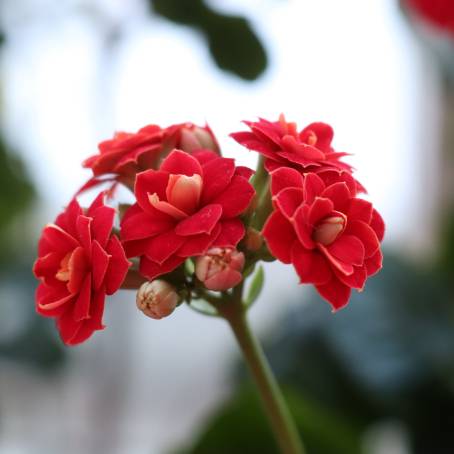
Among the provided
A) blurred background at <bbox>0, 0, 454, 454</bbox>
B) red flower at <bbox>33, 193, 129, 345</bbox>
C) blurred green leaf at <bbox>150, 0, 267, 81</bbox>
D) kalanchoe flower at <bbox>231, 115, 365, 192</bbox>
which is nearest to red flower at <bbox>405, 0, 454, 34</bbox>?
blurred background at <bbox>0, 0, 454, 454</bbox>

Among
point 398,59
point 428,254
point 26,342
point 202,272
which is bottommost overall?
point 26,342

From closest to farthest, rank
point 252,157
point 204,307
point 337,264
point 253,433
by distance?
point 337,264 → point 204,307 → point 252,157 → point 253,433

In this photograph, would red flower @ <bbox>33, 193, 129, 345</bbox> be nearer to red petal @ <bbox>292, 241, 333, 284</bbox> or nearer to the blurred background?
red petal @ <bbox>292, 241, 333, 284</bbox>

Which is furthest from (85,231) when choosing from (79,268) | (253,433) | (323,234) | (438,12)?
(438,12)

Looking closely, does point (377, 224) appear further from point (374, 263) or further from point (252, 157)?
point (252, 157)

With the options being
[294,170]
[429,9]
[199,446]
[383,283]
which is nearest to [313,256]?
[294,170]

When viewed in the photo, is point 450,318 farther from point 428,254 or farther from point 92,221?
point 92,221
